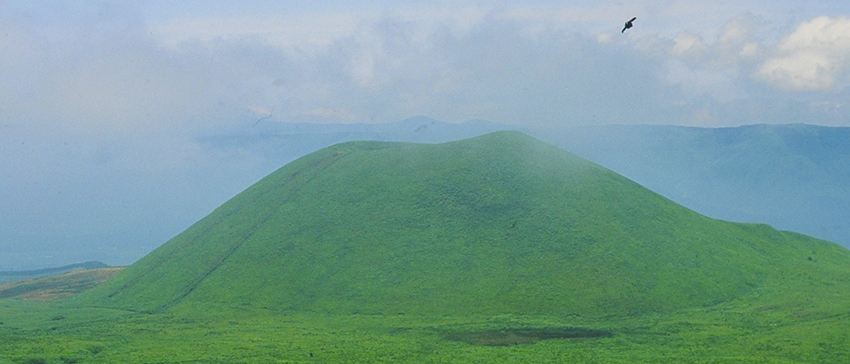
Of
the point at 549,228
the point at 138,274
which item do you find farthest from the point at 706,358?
the point at 138,274

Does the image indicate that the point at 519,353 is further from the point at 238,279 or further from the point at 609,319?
the point at 238,279

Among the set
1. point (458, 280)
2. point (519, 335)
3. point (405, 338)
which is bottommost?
point (519, 335)

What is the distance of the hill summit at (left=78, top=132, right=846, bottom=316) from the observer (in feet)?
269

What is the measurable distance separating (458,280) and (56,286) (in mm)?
86171

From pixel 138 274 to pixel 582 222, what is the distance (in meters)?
68.4

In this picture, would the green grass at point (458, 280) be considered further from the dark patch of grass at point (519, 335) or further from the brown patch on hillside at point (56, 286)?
the brown patch on hillside at point (56, 286)

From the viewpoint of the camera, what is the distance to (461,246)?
9188cm

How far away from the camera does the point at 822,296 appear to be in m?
77.7

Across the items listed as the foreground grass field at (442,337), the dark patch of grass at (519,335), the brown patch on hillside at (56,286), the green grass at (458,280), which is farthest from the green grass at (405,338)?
the brown patch on hillside at (56,286)

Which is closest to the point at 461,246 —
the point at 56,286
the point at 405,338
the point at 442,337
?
the point at 442,337

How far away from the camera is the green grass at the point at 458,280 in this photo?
6331 centimetres

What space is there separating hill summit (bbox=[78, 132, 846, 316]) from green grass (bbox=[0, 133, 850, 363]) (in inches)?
12.4

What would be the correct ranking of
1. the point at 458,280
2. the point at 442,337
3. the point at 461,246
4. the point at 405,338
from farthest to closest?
the point at 461,246, the point at 458,280, the point at 442,337, the point at 405,338

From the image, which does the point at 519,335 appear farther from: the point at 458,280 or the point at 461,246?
the point at 461,246
